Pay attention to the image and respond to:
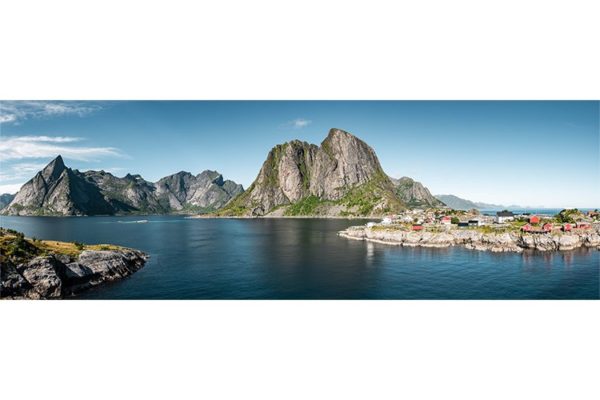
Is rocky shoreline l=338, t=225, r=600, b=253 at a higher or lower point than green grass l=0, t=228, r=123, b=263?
lower

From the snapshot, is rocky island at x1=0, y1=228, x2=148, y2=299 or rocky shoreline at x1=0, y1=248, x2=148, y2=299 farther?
rocky island at x1=0, y1=228, x2=148, y2=299

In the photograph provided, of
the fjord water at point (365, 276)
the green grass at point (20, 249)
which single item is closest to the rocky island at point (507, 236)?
the fjord water at point (365, 276)

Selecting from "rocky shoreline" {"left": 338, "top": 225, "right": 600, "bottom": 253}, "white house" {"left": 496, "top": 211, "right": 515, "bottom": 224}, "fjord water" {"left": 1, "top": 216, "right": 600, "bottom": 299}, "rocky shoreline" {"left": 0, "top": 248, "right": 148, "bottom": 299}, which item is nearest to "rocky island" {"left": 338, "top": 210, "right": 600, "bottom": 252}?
"rocky shoreline" {"left": 338, "top": 225, "right": 600, "bottom": 253}

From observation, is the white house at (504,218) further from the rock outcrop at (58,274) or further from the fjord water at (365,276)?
the rock outcrop at (58,274)

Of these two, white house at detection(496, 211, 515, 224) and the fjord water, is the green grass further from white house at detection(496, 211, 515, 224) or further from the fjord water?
white house at detection(496, 211, 515, 224)

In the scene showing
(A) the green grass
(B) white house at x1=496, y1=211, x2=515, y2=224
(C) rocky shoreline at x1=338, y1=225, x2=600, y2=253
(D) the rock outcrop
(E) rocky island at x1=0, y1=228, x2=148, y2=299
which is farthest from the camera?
(B) white house at x1=496, y1=211, x2=515, y2=224

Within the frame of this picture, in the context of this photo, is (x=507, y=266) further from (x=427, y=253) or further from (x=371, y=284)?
(x=371, y=284)

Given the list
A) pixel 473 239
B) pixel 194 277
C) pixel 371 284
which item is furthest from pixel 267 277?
pixel 473 239
